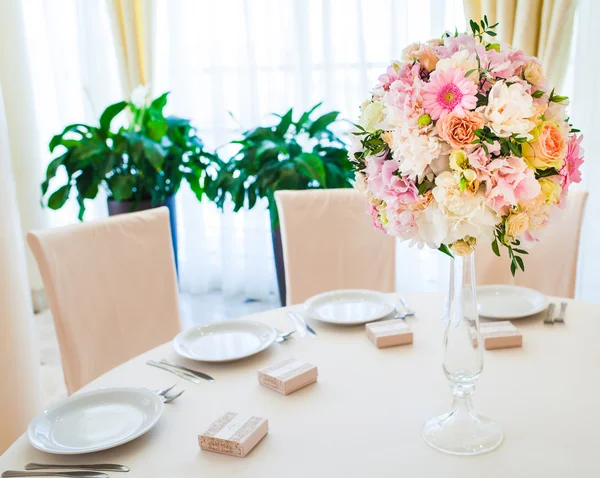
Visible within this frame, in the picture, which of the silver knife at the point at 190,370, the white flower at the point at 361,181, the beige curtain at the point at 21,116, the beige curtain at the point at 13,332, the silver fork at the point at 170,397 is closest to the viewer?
the white flower at the point at 361,181

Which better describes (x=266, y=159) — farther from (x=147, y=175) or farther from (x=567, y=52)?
(x=567, y=52)

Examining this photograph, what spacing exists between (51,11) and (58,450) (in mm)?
3611

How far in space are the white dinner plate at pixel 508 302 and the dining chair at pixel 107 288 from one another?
93 centimetres

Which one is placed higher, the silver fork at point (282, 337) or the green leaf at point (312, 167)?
the green leaf at point (312, 167)

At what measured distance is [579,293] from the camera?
3.34 m

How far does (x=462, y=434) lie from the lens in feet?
3.59

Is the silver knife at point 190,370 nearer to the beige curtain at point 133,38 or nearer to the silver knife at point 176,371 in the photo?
the silver knife at point 176,371

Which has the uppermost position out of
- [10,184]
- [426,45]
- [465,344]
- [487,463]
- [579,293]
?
[426,45]

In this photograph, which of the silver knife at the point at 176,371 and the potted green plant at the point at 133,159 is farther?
the potted green plant at the point at 133,159

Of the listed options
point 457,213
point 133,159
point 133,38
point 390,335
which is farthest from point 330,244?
point 133,38

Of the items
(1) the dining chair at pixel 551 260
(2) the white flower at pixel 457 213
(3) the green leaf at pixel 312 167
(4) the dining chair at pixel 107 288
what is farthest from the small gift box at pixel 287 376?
(3) the green leaf at pixel 312 167

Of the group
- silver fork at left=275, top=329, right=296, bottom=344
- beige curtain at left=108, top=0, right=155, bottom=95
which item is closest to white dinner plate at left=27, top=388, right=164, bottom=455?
silver fork at left=275, top=329, right=296, bottom=344

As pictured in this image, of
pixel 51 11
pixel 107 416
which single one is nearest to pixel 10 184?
pixel 107 416

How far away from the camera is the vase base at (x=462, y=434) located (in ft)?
3.50
